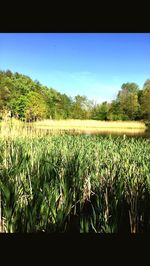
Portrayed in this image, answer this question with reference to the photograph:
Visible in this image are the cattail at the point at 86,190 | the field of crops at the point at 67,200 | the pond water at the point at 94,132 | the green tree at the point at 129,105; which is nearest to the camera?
the field of crops at the point at 67,200

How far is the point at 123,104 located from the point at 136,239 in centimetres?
2854

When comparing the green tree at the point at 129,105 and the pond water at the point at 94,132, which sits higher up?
the green tree at the point at 129,105

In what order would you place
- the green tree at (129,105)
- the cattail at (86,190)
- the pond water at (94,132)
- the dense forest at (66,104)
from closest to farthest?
the cattail at (86,190) < the pond water at (94,132) < the dense forest at (66,104) < the green tree at (129,105)

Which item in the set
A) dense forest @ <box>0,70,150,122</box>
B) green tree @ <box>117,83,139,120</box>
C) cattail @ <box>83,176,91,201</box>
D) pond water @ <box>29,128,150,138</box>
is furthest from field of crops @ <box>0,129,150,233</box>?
green tree @ <box>117,83,139,120</box>

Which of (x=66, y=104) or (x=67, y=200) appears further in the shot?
(x=66, y=104)

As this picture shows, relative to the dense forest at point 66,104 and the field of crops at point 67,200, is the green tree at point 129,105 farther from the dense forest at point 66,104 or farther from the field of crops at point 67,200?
the field of crops at point 67,200

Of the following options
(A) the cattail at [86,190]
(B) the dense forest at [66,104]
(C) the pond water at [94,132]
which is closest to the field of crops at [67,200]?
(A) the cattail at [86,190]

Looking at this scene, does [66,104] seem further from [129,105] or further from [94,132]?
[94,132]

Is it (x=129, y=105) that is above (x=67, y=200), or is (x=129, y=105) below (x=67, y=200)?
above

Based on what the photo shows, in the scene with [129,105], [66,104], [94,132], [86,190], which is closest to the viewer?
[86,190]

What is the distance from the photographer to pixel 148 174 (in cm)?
228

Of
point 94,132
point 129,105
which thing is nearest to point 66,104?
point 129,105

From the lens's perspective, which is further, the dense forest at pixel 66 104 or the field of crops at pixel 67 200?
the dense forest at pixel 66 104
